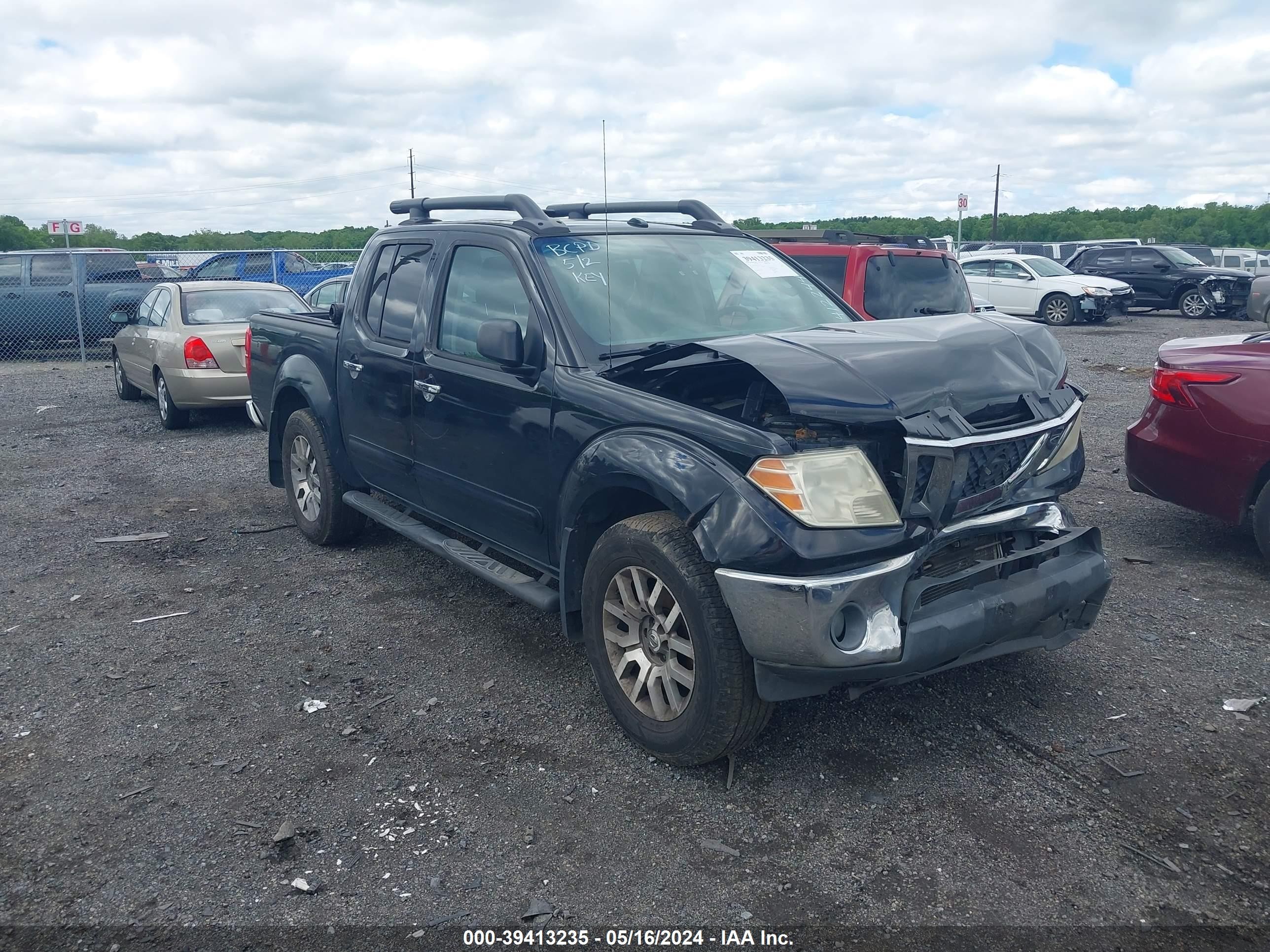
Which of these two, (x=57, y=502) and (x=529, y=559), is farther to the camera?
(x=57, y=502)

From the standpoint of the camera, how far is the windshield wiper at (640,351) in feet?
13.8

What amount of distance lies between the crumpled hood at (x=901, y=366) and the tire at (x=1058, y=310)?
19.6 m

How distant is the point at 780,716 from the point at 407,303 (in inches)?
112

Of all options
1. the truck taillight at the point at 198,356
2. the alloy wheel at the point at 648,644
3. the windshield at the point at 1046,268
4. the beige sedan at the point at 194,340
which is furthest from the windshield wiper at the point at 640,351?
the windshield at the point at 1046,268

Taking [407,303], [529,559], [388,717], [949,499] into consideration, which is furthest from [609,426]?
[407,303]

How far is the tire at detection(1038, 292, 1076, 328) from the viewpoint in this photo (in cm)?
2212

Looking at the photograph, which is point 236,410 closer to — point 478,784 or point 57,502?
point 57,502

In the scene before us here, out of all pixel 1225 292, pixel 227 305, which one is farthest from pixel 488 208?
pixel 1225 292

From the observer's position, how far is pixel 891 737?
3898 mm

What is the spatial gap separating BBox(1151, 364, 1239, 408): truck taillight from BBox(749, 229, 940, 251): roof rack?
441 centimetres

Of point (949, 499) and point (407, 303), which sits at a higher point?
point (407, 303)

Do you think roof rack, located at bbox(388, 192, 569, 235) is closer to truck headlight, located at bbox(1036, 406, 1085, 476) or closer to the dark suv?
truck headlight, located at bbox(1036, 406, 1085, 476)

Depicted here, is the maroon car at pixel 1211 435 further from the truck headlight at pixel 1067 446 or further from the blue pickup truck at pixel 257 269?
the blue pickup truck at pixel 257 269

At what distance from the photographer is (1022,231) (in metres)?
72.5
